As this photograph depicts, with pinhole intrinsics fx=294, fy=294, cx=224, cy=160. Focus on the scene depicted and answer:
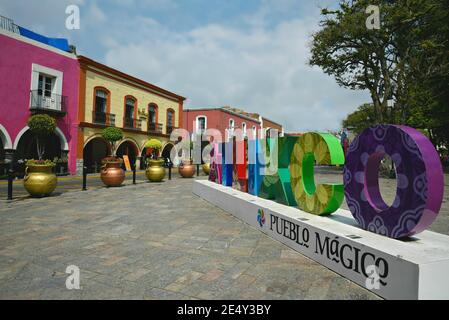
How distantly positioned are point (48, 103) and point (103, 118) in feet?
14.9

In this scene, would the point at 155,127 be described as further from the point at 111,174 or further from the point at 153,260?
the point at 153,260

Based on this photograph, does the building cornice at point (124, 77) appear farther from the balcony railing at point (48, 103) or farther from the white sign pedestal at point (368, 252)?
the white sign pedestal at point (368, 252)

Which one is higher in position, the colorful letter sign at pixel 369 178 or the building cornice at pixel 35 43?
the building cornice at pixel 35 43

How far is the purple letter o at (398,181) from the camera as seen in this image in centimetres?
309

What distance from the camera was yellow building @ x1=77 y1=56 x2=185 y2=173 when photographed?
20281 millimetres

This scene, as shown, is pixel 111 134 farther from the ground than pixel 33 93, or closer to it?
closer to it

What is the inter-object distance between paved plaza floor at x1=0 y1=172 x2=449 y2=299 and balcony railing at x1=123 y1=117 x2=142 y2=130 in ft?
57.5

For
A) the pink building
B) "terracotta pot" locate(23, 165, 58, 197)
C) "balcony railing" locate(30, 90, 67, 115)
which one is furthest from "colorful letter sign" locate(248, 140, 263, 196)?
"balcony railing" locate(30, 90, 67, 115)

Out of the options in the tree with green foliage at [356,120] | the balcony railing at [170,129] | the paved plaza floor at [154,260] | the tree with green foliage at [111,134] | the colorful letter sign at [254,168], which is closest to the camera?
the paved plaza floor at [154,260]

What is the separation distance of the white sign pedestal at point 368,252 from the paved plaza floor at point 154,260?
5.9 inches

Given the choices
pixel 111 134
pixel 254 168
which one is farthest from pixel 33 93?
pixel 254 168

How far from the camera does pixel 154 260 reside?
397cm

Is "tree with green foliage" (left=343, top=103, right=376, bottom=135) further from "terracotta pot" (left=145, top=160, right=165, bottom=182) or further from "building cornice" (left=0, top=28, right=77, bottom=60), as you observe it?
"building cornice" (left=0, top=28, right=77, bottom=60)

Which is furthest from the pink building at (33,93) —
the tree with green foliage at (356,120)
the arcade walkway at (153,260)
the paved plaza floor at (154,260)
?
the tree with green foliage at (356,120)
